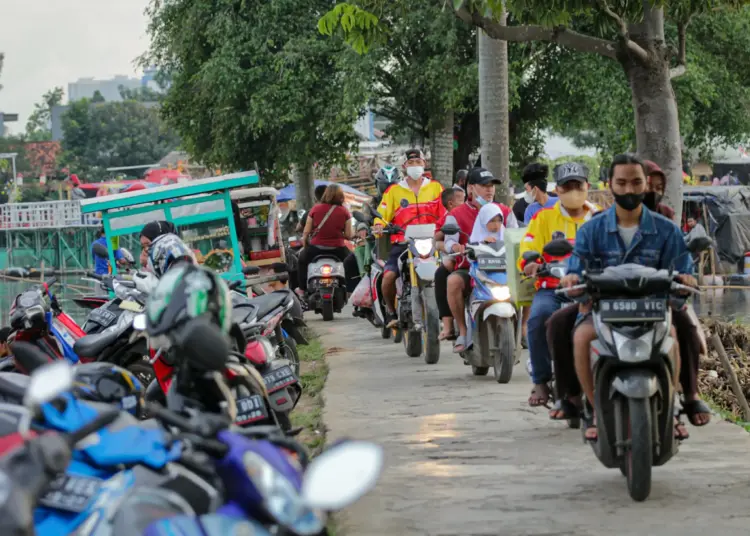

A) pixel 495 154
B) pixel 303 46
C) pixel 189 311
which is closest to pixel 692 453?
pixel 189 311

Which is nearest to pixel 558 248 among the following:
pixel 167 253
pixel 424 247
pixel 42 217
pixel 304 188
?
pixel 167 253

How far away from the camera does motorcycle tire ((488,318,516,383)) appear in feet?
36.9

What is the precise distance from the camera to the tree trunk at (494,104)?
15570 mm

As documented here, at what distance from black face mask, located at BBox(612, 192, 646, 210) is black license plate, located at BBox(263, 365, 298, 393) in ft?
6.84

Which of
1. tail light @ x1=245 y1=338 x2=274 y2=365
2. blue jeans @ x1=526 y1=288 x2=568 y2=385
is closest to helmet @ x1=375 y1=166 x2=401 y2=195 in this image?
blue jeans @ x1=526 y1=288 x2=568 y2=385

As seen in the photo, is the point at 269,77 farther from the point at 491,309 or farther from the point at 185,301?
the point at 185,301

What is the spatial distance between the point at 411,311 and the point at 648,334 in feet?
23.6

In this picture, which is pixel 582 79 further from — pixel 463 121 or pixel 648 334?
pixel 648 334

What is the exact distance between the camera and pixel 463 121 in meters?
34.2

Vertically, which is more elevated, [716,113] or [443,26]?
[443,26]

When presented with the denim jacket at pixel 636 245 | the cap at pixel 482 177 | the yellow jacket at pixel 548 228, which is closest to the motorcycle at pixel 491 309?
the cap at pixel 482 177

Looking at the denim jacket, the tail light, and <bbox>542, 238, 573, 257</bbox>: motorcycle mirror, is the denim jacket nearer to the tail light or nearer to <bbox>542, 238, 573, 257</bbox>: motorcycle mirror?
<bbox>542, 238, 573, 257</bbox>: motorcycle mirror

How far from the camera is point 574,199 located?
8539mm

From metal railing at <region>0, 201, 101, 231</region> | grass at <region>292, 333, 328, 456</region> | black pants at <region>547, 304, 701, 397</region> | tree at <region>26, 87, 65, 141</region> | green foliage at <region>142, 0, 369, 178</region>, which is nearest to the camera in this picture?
black pants at <region>547, 304, 701, 397</region>
